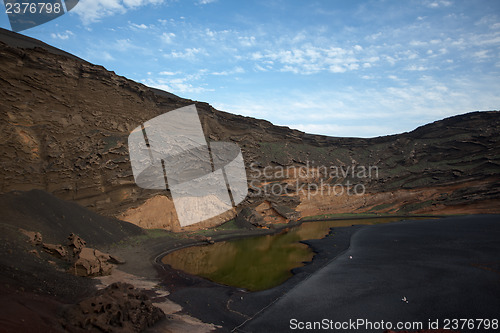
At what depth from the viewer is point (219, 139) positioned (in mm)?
44625

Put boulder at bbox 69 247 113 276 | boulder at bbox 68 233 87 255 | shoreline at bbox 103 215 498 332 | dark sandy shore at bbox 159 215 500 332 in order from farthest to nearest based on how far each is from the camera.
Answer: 1. boulder at bbox 68 233 87 255
2. boulder at bbox 69 247 113 276
3. shoreline at bbox 103 215 498 332
4. dark sandy shore at bbox 159 215 500 332

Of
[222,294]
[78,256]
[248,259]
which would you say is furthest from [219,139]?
[222,294]

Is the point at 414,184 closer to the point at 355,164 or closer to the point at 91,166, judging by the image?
the point at 355,164

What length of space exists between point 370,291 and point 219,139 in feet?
113

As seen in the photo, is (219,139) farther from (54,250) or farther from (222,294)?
(222,294)

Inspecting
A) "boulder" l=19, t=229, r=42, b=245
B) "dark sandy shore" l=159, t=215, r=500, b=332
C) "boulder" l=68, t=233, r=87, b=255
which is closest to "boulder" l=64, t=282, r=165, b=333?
"dark sandy shore" l=159, t=215, r=500, b=332

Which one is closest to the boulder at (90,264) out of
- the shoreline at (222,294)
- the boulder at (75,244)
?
the boulder at (75,244)

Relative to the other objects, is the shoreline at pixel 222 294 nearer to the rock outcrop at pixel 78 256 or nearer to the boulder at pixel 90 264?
the boulder at pixel 90 264

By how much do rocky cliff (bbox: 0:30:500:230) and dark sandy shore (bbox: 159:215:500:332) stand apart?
15.2 meters

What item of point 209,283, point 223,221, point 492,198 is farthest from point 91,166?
point 492,198

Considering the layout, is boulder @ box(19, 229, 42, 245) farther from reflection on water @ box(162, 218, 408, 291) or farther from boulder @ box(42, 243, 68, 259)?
reflection on water @ box(162, 218, 408, 291)

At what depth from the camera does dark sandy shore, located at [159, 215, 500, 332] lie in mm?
11266

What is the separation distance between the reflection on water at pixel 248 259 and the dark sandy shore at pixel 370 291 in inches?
53.6

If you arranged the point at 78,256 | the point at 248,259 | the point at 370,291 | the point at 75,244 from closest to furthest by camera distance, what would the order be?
the point at 370,291 → the point at 78,256 → the point at 75,244 → the point at 248,259
